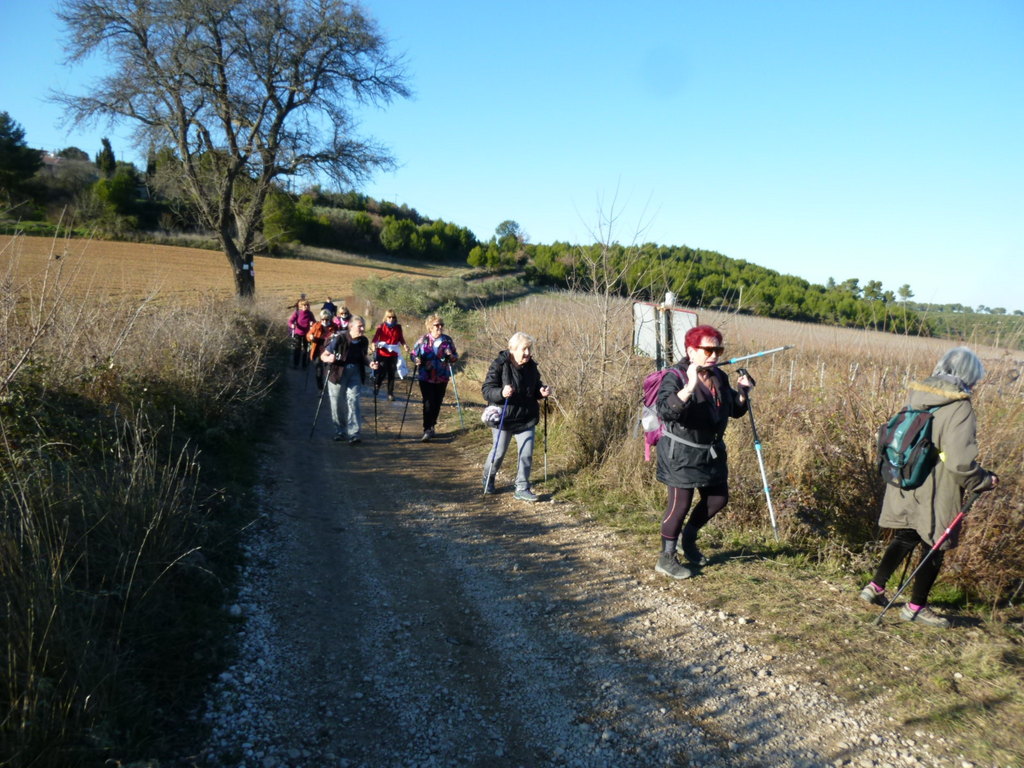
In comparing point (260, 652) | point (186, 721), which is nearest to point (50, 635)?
point (186, 721)

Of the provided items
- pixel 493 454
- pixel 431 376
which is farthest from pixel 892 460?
pixel 431 376

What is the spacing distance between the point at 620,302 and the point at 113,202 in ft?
162

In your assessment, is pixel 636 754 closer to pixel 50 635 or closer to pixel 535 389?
pixel 50 635

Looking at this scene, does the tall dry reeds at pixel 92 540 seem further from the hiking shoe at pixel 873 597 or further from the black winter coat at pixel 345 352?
the hiking shoe at pixel 873 597

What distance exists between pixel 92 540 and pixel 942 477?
5.25m

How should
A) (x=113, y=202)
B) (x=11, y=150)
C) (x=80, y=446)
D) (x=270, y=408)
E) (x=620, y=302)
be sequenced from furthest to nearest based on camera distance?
1. (x=113, y=202)
2. (x=11, y=150)
3. (x=270, y=408)
4. (x=620, y=302)
5. (x=80, y=446)

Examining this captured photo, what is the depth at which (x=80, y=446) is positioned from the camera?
5.30 metres

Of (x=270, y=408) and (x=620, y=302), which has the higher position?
(x=620, y=302)

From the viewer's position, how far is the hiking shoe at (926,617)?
4371mm

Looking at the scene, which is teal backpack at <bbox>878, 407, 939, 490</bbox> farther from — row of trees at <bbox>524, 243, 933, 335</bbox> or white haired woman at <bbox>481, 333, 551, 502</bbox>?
white haired woman at <bbox>481, 333, 551, 502</bbox>

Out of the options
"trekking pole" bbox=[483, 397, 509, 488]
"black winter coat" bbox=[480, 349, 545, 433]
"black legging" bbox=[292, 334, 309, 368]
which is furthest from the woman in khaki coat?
"black legging" bbox=[292, 334, 309, 368]

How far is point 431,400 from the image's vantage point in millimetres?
10094

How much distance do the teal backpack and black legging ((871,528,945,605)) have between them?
40cm

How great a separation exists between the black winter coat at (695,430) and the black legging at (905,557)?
1.19 metres
